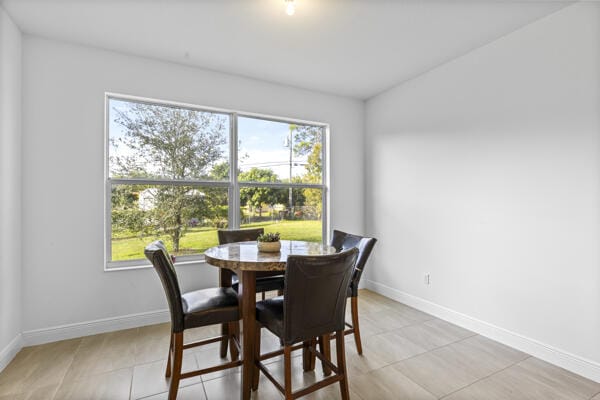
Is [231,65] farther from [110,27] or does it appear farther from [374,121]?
[374,121]

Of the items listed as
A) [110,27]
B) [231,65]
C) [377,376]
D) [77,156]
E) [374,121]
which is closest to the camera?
[377,376]

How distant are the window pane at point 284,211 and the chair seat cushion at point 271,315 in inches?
69.0

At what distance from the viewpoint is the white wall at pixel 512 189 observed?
2266 mm

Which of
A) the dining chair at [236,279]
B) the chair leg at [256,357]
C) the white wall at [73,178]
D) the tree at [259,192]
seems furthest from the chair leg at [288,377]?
the tree at [259,192]

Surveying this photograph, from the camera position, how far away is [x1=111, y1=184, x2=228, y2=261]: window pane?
312 cm

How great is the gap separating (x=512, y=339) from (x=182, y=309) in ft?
9.20

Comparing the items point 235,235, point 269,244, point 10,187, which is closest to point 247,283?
point 269,244

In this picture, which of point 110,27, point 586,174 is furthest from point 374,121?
point 110,27

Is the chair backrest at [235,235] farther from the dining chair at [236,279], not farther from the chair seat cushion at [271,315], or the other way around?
the chair seat cushion at [271,315]

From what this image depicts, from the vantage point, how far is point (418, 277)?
141 inches

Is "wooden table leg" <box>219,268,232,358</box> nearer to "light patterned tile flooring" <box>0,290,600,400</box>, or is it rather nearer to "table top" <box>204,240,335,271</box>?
"light patterned tile flooring" <box>0,290,600,400</box>

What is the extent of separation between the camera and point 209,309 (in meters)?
1.94

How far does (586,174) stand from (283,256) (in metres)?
2.36

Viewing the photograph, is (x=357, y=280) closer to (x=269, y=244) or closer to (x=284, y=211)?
(x=269, y=244)
